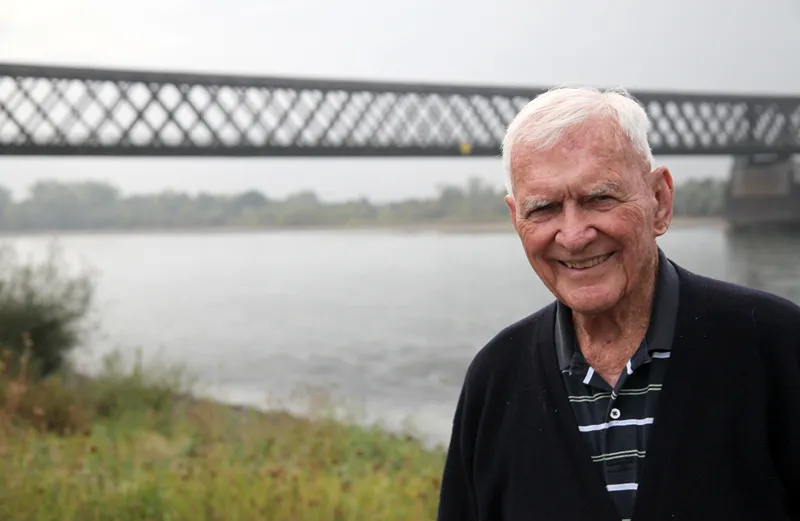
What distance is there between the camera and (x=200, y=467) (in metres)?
5.91

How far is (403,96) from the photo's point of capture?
153ft

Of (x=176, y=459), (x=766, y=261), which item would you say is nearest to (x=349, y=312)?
(x=766, y=261)

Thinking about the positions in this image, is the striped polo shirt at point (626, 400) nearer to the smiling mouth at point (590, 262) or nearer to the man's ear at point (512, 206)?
the smiling mouth at point (590, 262)

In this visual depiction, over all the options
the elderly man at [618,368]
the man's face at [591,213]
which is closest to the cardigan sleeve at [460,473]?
the elderly man at [618,368]

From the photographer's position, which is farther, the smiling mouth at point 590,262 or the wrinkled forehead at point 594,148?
the smiling mouth at point 590,262

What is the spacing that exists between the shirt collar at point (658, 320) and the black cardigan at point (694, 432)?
0.08 ft

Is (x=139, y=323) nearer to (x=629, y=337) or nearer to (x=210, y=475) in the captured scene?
(x=210, y=475)

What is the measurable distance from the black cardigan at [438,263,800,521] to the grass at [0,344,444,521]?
9.29ft

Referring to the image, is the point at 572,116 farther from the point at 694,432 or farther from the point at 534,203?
the point at 694,432

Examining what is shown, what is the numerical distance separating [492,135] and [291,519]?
141ft

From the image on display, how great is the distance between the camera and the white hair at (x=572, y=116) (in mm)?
1919

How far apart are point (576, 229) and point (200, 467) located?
4.49m

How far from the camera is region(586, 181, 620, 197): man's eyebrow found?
1926 millimetres

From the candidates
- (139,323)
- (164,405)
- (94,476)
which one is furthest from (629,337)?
(139,323)
